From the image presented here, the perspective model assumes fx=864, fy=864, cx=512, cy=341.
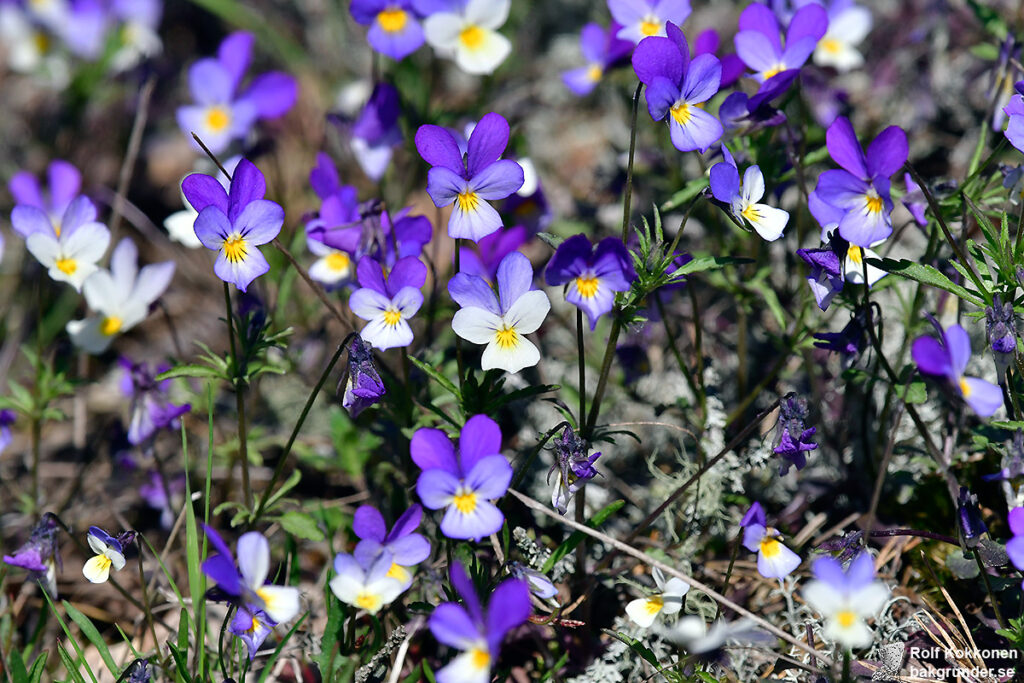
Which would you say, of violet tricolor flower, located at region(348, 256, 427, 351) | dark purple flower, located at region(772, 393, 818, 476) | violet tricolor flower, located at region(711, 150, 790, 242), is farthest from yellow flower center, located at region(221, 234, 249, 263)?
dark purple flower, located at region(772, 393, 818, 476)

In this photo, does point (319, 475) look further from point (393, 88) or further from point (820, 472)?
point (820, 472)

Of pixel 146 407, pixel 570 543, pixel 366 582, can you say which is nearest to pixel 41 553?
pixel 146 407

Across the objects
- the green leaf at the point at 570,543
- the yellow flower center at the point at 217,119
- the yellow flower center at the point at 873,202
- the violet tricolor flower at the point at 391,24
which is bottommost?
the green leaf at the point at 570,543

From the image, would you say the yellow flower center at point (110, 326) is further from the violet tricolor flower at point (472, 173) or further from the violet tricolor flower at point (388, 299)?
the violet tricolor flower at point (472, 173)

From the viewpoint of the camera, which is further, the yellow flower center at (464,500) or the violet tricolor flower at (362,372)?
the violet tricolor flower at (362,372)

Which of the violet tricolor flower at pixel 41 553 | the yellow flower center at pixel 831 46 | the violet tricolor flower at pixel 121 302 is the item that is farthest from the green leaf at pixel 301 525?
the yellow flower center at pixel 831 46

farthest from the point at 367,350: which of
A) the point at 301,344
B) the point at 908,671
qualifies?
the point at 908,671
